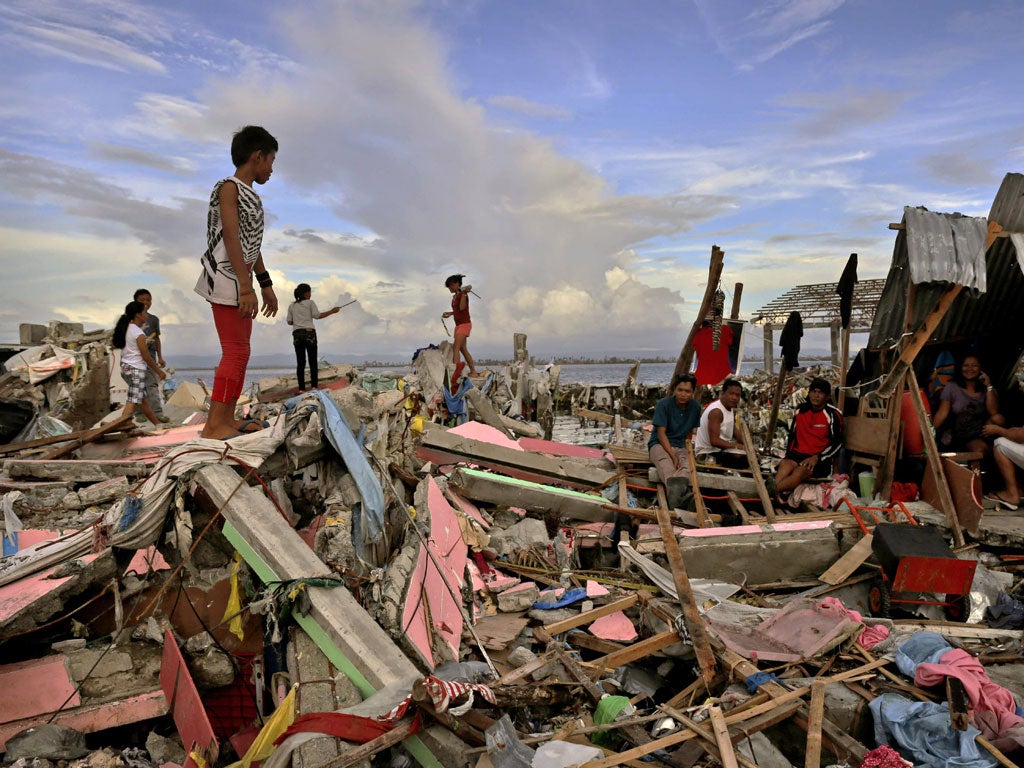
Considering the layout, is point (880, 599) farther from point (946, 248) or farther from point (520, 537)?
point (946, 248)

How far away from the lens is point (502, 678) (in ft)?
12.1

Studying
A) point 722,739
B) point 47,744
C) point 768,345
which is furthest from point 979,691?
point 768,345

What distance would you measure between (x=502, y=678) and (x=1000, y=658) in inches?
127

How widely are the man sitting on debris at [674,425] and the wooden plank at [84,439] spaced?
19.1 feet

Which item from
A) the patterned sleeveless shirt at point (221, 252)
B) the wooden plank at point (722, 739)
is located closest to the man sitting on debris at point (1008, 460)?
the wooden plank at point (722, 739)

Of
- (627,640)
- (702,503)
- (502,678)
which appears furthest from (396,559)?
(702,503)

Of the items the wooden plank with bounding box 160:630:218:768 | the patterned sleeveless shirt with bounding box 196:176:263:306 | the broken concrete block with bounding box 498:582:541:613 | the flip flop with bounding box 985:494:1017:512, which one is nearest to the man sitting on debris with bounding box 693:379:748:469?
the flip flop with bounding box 985:494:1017:512

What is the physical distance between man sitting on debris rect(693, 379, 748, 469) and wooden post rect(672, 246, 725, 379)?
1072mm

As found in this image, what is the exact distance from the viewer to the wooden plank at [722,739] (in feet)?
9.27

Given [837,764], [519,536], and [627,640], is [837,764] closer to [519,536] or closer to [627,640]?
[627,640]

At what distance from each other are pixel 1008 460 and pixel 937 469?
97cm

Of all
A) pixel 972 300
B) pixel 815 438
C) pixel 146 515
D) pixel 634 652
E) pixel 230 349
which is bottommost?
pixel 634 652

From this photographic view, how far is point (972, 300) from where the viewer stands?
779cm

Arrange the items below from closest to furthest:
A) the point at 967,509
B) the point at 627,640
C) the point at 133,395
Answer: the point at 627,640 < the point at 967,509 < the point at 133,395
